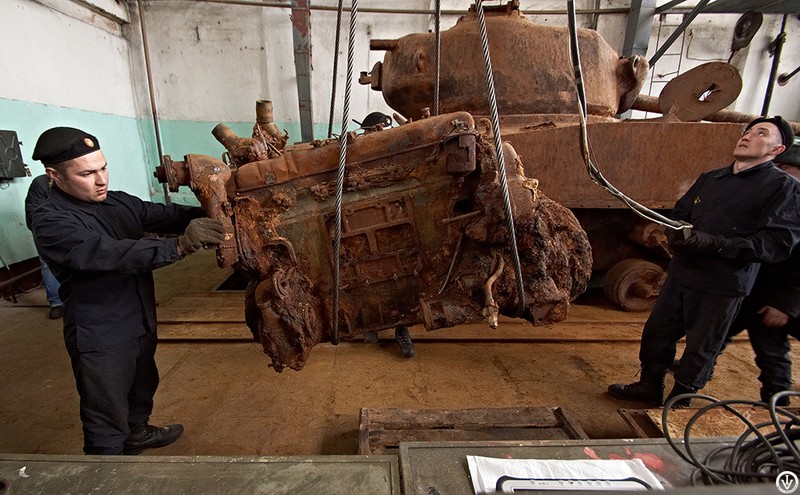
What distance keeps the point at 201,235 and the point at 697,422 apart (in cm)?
284

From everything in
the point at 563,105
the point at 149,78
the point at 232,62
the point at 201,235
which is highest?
the point at 232,62

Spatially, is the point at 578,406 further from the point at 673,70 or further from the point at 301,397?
the point at 673,70

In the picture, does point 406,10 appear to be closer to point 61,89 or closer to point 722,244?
point 61,89

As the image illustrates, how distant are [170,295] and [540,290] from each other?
15.8 ft

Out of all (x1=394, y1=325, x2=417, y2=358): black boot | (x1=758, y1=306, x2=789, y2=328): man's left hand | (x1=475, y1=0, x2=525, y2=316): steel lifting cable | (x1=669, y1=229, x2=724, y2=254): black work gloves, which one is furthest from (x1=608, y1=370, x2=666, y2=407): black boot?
(x1=475, y1=0, x2=525, y2=316): steel lifting cable

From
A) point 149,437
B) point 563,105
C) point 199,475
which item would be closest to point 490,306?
point 199,475

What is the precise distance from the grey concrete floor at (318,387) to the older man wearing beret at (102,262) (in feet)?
2.11

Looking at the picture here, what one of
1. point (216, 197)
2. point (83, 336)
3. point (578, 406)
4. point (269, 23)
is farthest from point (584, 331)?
point (269, 23)

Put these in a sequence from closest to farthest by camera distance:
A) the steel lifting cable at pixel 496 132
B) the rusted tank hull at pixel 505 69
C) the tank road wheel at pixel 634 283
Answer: the steel lifting cable at pixel 496 132 → the rusted tank hull at pixel 505 69 → the tank road wheel at pixel 634 283

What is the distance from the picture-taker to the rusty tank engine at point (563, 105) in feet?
11.0

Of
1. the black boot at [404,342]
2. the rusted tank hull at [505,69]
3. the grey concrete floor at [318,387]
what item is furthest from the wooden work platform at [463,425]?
the rusted tank hull at [505,69]

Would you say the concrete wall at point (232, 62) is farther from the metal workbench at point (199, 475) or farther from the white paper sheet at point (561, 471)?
the white paper sheet at point (561, 471)

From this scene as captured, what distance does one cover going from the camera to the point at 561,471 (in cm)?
140

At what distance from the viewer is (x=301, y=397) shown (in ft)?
9.60
